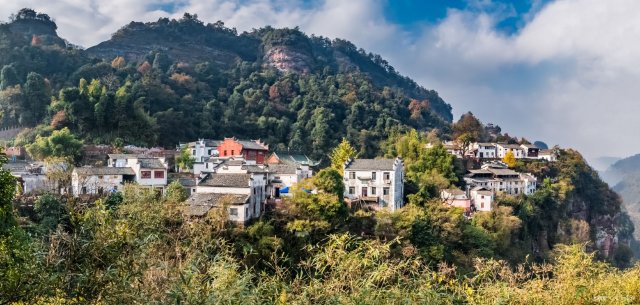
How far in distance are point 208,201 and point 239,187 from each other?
4.63 feet

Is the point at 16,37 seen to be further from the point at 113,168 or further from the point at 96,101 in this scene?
the point at 113,168

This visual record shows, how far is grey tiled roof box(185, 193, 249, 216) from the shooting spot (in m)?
17.1

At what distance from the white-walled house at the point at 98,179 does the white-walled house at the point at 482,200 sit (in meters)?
20.5

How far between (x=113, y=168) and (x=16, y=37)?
2890cm

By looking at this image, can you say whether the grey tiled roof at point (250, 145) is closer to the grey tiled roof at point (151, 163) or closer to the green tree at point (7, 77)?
the grey tiled roof at point (151, 163)

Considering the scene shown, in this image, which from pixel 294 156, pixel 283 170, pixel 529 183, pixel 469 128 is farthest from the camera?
pixel 469 128

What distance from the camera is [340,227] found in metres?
20.0

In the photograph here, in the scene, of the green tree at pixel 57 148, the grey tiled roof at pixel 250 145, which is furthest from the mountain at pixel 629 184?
the green tree at pixel 57 148

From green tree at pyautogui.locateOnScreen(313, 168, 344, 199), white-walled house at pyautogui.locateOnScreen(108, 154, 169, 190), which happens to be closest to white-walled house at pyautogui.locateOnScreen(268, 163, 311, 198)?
green tree at pyautogui.locateOnScreen(313, 168, 344, 199)

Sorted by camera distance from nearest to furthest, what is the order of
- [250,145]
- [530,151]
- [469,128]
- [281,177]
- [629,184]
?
[281,177], [250,145], [530,151], [469,128], [629,184]

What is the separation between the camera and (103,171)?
21406mm

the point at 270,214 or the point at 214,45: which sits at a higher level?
the point at 214,45

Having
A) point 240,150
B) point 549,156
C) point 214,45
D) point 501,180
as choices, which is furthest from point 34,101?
point 214,45

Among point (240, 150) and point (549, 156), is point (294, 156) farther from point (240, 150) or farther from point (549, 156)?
point (549, 156)
